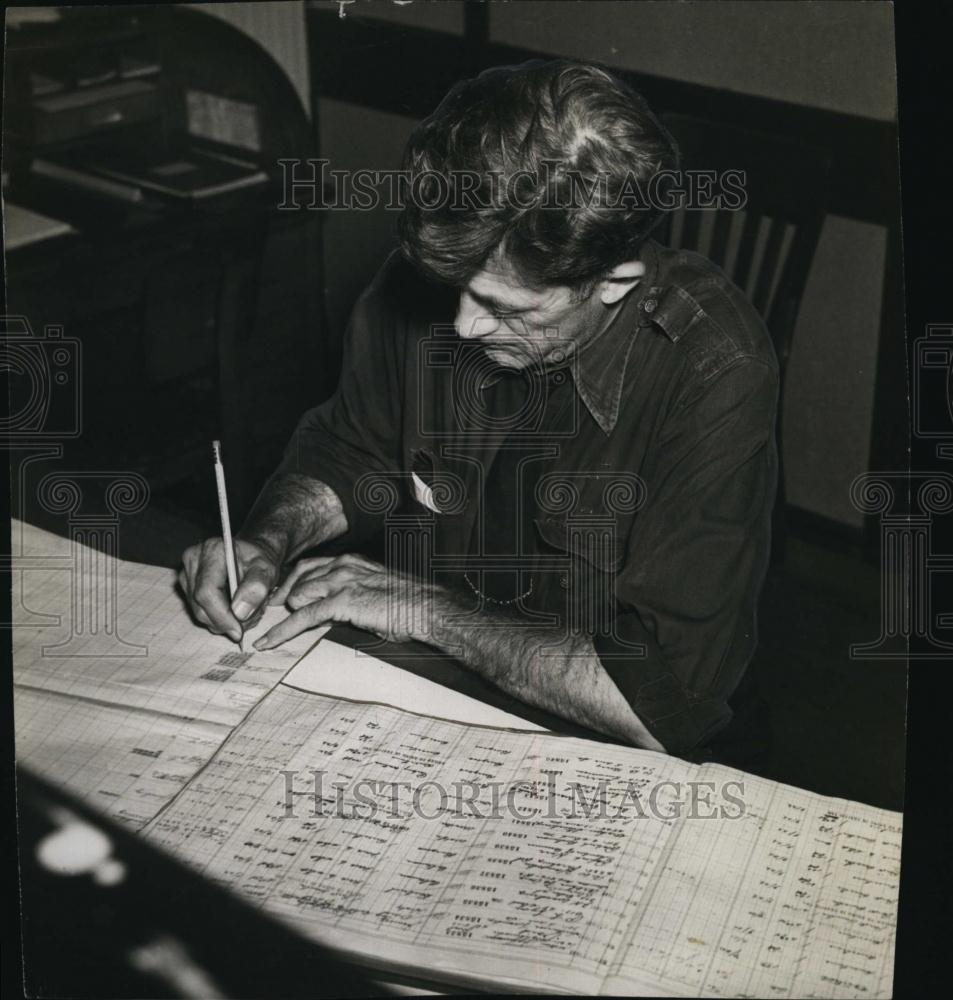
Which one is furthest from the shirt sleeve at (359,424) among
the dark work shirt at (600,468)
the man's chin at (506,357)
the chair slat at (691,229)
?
the chair slat at (691,229)

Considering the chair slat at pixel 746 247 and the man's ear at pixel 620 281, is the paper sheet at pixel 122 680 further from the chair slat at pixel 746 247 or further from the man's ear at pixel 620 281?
the chair slat at pixel 746 247

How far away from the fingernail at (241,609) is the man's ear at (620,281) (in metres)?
0.58

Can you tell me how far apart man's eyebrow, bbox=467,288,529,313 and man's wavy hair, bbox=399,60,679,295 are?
41mm

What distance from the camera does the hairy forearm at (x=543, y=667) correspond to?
54.6 inches

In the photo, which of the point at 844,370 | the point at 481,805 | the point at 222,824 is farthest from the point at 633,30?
the point at 222,824

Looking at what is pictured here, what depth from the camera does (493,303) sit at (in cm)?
148

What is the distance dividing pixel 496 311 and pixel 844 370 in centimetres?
43

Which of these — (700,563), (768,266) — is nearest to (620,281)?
(768,266)

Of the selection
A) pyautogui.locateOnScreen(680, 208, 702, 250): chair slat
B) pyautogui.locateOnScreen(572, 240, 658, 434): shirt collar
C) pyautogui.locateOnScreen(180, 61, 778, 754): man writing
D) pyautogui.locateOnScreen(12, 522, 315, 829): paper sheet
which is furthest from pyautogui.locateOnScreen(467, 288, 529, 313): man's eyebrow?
pyautogui.locateOnScreen(12, 522, 315, 829): paper sheet

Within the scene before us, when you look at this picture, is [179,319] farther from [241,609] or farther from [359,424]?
[241,609]

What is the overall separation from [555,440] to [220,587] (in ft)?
1.52

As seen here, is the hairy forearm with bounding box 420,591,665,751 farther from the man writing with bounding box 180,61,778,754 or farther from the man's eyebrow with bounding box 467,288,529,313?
the man's eyebrow with bounding box 467,288,529,313

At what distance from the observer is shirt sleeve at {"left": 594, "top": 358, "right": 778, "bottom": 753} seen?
139 cm

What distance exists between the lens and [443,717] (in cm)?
139
